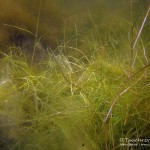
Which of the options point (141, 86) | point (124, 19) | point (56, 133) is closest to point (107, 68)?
point (141, 86)

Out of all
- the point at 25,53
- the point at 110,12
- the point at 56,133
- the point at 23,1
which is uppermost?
the point at 23,1

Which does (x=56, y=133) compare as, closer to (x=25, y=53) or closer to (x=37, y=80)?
(x=37, y=80)

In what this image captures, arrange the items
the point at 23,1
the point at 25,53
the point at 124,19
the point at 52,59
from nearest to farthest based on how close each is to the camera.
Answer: the point at 52,59, the point at 25,53, the point at 23,1, the point at 124,19

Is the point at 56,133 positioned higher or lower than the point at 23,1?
lower

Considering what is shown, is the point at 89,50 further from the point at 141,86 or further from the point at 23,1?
the point at 141,86

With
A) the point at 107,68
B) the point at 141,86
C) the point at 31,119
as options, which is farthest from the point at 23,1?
the point at 141,86

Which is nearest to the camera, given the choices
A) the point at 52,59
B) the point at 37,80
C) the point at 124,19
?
the point at 37,80

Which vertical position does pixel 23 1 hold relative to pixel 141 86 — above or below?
above

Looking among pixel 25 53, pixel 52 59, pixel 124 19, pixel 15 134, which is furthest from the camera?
pixel 124 19

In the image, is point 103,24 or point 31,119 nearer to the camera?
point 31,119
